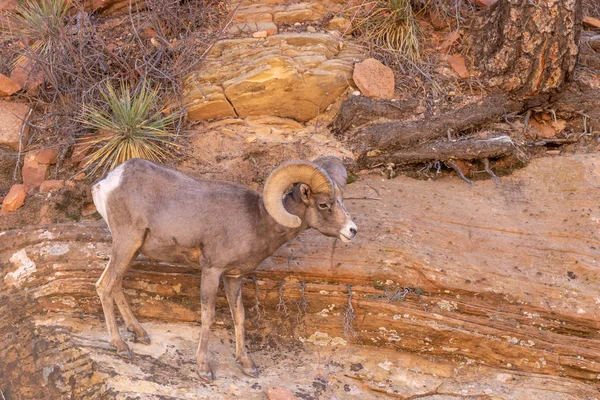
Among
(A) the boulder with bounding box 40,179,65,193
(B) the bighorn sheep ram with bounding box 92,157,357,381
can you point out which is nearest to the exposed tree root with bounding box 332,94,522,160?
(B) the bighorn sheep ram with bounding box 92,157,357,381

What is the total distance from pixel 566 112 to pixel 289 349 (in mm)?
4889

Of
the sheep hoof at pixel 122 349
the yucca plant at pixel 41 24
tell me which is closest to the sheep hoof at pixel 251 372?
the sheep hoof at pixel 122 349

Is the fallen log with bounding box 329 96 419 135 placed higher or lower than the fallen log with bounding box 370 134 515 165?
higher

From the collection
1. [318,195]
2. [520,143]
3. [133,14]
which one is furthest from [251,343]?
[133,14]

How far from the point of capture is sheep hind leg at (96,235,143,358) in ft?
20.9

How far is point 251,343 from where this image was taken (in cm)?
710

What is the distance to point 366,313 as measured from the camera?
23.1 feet

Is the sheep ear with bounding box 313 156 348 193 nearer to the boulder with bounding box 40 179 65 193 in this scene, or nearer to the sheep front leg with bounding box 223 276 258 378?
the sheep front leg with bounding box 223 276 258 378

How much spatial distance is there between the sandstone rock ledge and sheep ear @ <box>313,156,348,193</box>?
0.95 meters

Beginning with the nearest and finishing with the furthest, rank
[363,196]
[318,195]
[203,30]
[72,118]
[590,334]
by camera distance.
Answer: [318,195] < [590,334] < [363,196] < [72,118] < [203,30]

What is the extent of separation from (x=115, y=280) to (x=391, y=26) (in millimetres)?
5371

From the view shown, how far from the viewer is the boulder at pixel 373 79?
30.0 ft

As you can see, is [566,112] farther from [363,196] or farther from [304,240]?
[304,240]

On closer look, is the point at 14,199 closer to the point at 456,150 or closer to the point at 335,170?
the point at 335,170
